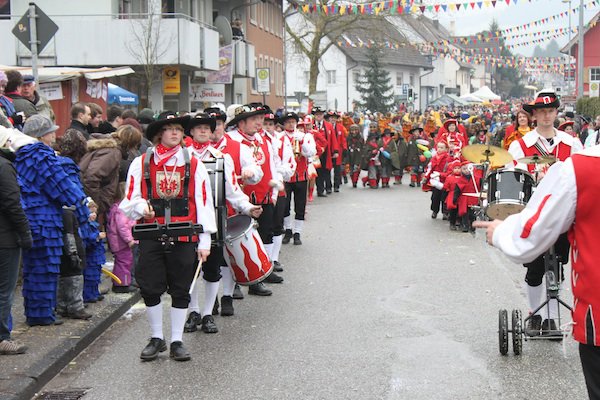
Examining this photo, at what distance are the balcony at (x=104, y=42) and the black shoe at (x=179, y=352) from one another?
2178 cm

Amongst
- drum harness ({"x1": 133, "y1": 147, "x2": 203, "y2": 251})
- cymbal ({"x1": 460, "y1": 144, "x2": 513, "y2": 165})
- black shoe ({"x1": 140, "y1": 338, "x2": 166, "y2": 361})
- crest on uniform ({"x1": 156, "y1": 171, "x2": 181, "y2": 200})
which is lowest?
black shoe ({"x1": 140, "y1": 338, "x2": 166, "y2": 361})

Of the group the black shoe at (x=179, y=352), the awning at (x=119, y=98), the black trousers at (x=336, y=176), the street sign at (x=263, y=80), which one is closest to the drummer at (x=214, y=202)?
the black shoe at (x=179, y=352)

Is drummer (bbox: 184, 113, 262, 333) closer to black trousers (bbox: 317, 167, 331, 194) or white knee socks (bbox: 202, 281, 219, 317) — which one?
white knee socks (bbox: 202, 281, 219, 317)

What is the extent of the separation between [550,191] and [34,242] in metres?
5.43

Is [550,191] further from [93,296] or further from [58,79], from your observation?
[58,79]

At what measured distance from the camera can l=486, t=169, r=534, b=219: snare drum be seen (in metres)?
6.75

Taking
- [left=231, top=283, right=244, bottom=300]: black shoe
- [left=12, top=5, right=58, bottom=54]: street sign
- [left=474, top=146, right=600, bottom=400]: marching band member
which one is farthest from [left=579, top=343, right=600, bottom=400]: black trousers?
[left=12, top=5, right=58, bottom=54]: street sign

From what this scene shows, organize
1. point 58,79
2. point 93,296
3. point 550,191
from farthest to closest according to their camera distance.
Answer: point 58,79
point 93,296
point 550,191

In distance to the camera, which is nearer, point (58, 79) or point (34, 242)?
point (34, 242)

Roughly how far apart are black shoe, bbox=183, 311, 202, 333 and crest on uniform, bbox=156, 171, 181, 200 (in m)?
1.67

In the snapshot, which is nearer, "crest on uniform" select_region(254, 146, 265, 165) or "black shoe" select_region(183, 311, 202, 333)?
"black shoe" select_region(183, 311, 202, 333)

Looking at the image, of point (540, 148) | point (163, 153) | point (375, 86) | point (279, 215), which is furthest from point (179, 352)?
point (375, 86)

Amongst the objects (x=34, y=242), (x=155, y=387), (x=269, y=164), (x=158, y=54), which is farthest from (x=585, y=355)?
(x=158, y=54)

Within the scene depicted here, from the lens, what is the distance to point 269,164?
10.7 m
